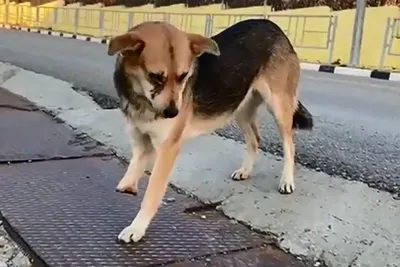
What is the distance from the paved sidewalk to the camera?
3.17m

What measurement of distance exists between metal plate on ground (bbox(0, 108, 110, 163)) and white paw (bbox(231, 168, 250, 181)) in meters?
A: 1.05

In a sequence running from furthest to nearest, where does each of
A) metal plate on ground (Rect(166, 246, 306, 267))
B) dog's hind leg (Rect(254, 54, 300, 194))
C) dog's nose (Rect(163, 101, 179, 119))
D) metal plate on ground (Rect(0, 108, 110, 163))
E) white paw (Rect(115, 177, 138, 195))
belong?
metal plate on ground (Rect(0, 108, 110, 163)) → dog's hind leg (Rect(254, 54, 300, 194)) → white paw (Rect(115, 177, 138, 195)) → dog's nose (Rect(163, 101, 179, 119)) → metal plate on ground (Rect(166, 246, 306, 267))

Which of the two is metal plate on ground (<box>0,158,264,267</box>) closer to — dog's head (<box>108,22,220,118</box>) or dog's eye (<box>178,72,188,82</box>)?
dog's head (<box>108,22,220,118</box>)

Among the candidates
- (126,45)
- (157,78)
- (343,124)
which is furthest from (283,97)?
(343,124)

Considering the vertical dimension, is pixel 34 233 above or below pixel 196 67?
below

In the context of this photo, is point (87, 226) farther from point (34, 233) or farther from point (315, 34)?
point (315, 34)

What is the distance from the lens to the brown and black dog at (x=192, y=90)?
10.7 ft

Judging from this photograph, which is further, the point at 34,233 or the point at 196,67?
the point at 196,67

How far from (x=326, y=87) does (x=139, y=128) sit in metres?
6.36

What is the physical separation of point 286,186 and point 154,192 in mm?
1026

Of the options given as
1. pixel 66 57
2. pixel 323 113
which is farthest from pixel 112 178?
pixel 66 57

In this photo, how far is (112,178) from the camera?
4.39m

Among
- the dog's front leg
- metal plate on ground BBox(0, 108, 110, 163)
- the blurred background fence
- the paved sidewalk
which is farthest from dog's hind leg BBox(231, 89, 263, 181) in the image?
the blurred background fence

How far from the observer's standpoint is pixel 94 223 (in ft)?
11.7
